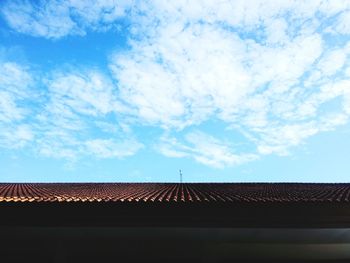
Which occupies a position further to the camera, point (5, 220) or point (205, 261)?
point (205, 261)

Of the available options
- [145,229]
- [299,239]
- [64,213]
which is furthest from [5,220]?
[299,239]

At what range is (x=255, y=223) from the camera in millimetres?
5477

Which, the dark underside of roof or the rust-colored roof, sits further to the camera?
the rust-colored roof

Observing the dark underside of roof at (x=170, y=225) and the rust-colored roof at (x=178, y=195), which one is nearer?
the dark underside of roof at (x=170, y=225)

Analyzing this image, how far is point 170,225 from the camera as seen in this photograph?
5.45 meters

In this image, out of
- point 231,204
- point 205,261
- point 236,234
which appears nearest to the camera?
point 231,204

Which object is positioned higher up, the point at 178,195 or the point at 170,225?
the point at 178,195

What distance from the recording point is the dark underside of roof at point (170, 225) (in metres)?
5.43

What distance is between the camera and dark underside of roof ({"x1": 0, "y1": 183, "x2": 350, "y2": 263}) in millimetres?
5426

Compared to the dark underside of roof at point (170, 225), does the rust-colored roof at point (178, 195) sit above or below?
above

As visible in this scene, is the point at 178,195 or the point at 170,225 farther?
the point at 178,195

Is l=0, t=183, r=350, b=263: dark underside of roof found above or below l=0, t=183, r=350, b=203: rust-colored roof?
below

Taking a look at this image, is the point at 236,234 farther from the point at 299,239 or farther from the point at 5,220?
the point at 5,220

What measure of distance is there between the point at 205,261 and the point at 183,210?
1.41 m
